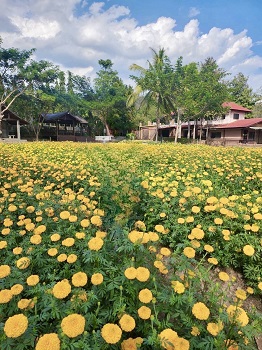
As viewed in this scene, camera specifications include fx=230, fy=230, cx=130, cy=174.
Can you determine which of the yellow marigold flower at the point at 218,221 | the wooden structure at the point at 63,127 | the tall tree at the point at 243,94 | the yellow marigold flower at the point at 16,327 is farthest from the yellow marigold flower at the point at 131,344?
the tall tree at the point at 243,94

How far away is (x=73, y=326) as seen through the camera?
3.28ft

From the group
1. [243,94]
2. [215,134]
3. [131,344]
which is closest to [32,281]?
[131,344]

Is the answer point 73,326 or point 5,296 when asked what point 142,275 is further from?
point 5,296

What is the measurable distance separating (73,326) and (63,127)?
105 feet

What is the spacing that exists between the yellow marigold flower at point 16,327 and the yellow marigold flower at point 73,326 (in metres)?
0.17

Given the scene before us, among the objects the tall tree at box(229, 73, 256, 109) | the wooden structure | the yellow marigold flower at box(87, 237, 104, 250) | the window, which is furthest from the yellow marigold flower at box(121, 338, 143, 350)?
the tall tree at box(229, 73, 256, 109)

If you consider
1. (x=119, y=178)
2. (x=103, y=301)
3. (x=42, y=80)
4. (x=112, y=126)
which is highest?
(x=42, y=80)

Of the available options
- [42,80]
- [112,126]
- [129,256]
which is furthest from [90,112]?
[129,256]

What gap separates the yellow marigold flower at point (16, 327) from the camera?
3.17ft

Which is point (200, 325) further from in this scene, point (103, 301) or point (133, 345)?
point (103, 301)

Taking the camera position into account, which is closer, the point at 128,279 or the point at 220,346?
the point at 220,346

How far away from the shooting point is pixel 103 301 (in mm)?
1384

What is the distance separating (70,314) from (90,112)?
35838mm

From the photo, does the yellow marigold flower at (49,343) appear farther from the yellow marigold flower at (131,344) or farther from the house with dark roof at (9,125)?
the house with dark roof at (9,125)
